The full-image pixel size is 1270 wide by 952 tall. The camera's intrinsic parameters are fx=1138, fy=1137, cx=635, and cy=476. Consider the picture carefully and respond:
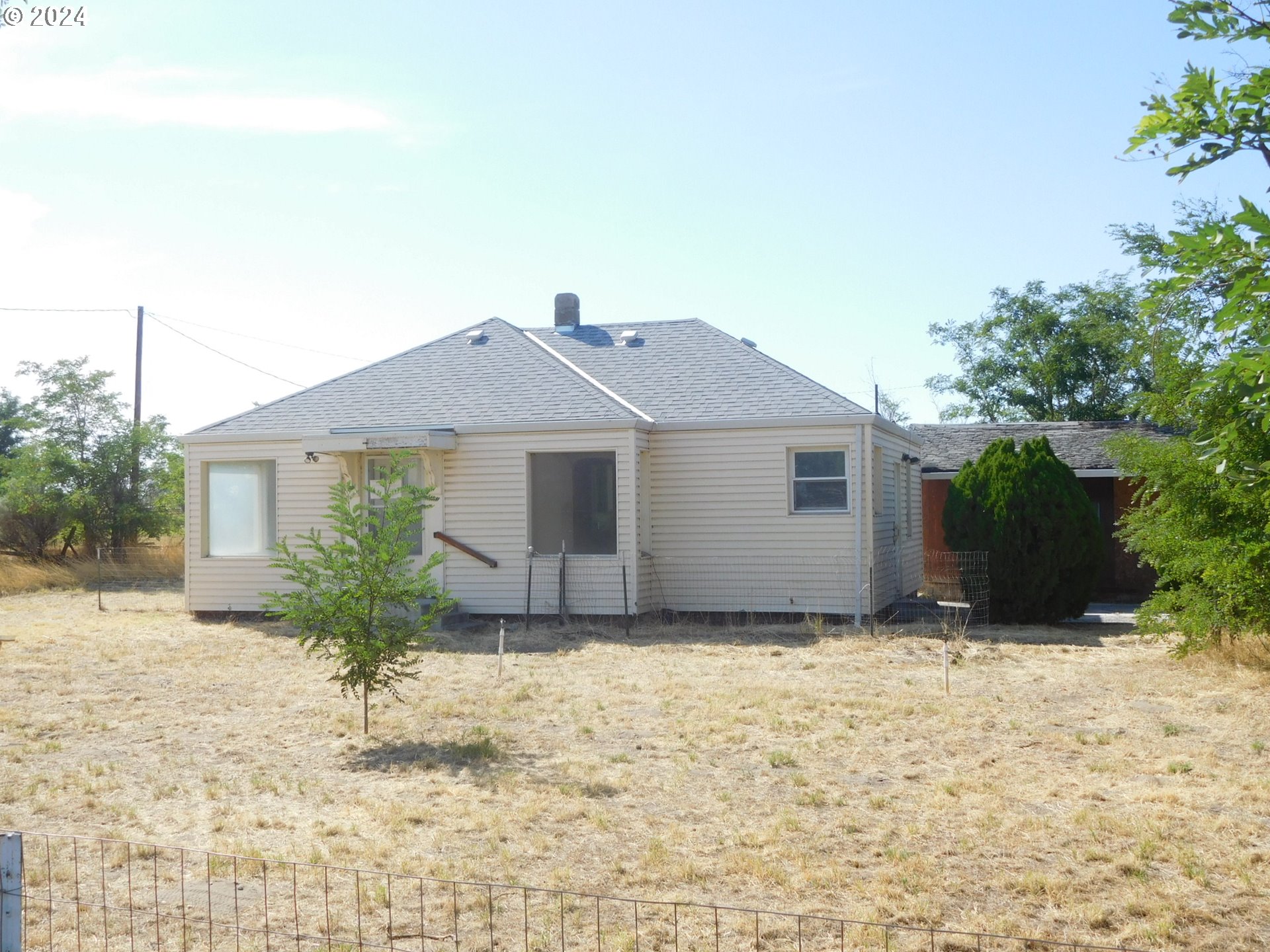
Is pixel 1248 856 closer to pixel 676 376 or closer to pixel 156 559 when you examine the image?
pixel 676 376

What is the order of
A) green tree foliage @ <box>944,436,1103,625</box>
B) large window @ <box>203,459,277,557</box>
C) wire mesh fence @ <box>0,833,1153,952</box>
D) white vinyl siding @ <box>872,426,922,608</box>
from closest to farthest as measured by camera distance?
wire mesh fence @ <box>0,833,1153,952</box>
green tree foliage @ <box>944,436,1103,625</box>
white vinyl siding @ <box>872,426,922,608</box>
large window @ <box>203,459,277,557</box>

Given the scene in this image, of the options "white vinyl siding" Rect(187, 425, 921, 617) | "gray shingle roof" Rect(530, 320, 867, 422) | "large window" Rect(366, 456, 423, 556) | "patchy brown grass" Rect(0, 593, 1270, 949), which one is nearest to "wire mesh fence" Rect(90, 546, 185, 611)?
"large window" Rect(366, 456, 423, 556)

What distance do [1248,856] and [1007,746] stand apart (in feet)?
8.98

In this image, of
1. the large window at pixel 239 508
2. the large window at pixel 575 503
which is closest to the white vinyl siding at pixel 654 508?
the large window at pixel 239 508

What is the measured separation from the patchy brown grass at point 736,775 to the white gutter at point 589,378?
179 inches

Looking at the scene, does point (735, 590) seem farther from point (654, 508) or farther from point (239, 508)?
point (239, 508)

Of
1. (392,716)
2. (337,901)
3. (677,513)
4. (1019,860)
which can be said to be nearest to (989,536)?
(677,513)

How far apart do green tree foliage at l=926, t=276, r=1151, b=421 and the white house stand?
19.8 meters

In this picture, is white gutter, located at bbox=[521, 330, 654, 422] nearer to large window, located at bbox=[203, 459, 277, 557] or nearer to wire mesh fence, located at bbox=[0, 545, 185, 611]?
large window, located at bbox=[203, 459, 277, 557]

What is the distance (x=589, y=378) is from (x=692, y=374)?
1.68 m

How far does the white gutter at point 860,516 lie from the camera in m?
16.2

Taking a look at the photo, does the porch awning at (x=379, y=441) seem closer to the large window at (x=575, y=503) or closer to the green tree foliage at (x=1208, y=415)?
the large window at (x=575, y=503)

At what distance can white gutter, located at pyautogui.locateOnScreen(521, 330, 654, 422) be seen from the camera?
676 inches

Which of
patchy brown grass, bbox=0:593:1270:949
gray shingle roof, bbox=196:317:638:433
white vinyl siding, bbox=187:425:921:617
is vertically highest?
gray shingle roof, bbox=196:317:638:433
